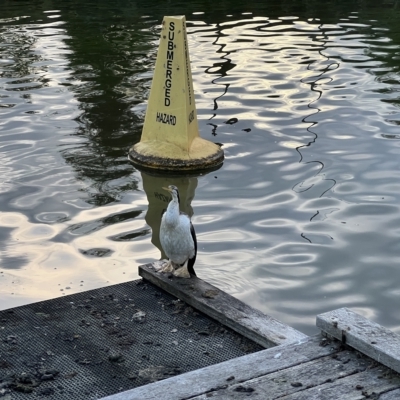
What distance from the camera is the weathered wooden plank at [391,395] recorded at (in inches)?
146

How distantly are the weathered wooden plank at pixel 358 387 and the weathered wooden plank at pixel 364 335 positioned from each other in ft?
0.20

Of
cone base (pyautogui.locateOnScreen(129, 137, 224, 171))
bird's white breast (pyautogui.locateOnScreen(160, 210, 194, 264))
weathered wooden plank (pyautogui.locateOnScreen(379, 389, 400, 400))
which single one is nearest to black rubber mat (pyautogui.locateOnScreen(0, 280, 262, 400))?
bird's white breast (pyautogui.locateOnScreen(160, 210, 194, 264))

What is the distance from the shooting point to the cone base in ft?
27.2

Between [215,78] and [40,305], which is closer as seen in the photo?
[40,305]

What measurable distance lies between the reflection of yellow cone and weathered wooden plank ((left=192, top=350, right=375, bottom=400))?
14.7 feet

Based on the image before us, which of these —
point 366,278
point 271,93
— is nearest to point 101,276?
point 366,278

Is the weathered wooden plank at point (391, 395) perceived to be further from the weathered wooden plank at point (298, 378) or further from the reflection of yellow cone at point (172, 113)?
the reflection of yellow cone at point (172, 113)

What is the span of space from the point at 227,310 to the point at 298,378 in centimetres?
109

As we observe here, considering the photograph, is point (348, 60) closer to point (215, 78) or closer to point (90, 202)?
point (215, 78)

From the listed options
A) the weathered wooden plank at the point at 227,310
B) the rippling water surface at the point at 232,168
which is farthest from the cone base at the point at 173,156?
the weathered wooden plank at the point at 227,310

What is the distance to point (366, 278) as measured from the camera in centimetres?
596

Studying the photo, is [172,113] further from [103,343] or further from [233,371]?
[233,371]

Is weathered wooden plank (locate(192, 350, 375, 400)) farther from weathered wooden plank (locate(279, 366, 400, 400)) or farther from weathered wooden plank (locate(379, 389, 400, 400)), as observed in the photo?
weathered wooden plank (locate(379, 389, 400, 400))

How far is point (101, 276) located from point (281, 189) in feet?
8.08
